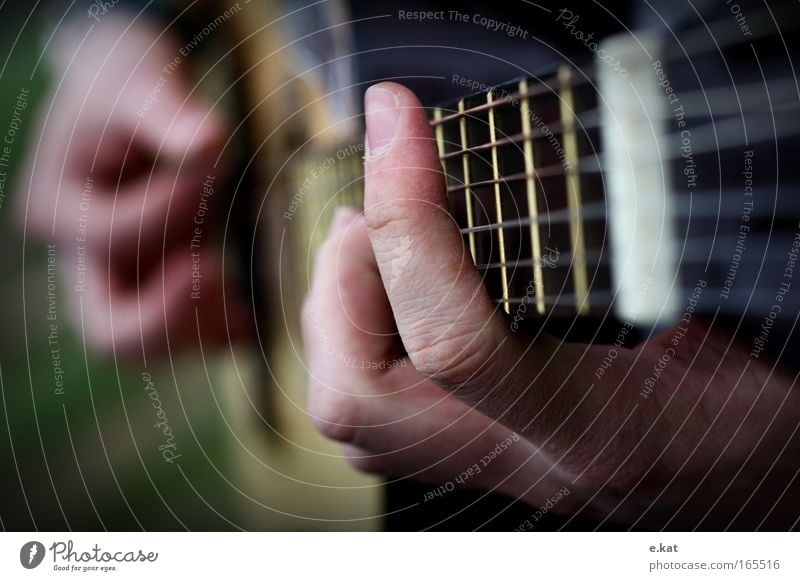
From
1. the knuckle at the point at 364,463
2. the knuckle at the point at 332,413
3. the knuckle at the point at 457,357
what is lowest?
the knuckle at the point at 364,463

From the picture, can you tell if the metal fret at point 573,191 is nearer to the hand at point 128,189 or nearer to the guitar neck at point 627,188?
the guitar neck at point 627,188

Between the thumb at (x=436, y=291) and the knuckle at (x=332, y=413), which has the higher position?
the thumb at (x=436, y=291)

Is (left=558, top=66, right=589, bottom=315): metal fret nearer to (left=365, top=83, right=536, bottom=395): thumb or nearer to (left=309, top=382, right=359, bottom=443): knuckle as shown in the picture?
(left=365, top=83, right=536, bottom=395): thumb

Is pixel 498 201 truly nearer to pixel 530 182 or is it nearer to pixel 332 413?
pixel 530 182

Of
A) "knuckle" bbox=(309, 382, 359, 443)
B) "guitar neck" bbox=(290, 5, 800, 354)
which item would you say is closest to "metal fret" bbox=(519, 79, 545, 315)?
"guitar neck" bbox=(290, 5, 800, 354)

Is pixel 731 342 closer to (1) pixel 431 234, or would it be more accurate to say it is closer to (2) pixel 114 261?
(1) pixel 431 234

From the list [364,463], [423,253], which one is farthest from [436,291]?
[364,463]

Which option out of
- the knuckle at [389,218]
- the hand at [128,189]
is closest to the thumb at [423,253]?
the knuckle at [389,218]
